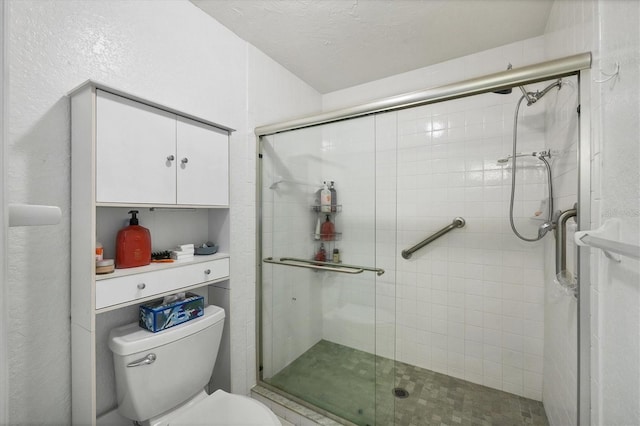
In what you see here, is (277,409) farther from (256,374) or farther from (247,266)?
(247,266)

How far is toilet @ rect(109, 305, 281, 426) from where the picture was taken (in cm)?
102

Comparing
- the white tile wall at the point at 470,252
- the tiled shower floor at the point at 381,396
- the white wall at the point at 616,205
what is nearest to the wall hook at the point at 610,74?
the white wall at the point at 616,205

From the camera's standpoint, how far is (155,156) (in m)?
1.11

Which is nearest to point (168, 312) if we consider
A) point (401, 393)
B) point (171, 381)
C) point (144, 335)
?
point (144, 335)

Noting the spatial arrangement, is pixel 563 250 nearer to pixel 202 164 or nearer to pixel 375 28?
pixel 375 28

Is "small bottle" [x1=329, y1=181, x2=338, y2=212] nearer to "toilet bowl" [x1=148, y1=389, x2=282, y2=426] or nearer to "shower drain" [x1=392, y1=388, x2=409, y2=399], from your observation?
"toilet bowl" [x1=148, y1=389, x2=282, y2=426]

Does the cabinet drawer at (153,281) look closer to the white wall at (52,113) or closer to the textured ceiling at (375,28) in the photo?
the white wall at (52,113)

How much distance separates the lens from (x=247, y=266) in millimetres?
1661

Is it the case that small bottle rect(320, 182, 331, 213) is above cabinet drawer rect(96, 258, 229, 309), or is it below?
above

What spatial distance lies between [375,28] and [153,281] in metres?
1.77

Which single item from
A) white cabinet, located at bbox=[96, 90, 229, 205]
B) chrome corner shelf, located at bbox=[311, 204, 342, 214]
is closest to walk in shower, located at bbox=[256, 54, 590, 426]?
chrome corner shelf, located at bbox=[311, 204, 342, 214]

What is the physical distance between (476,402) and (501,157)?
1.52 meters

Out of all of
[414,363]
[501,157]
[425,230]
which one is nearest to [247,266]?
[425,230]

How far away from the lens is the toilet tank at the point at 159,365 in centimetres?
102
